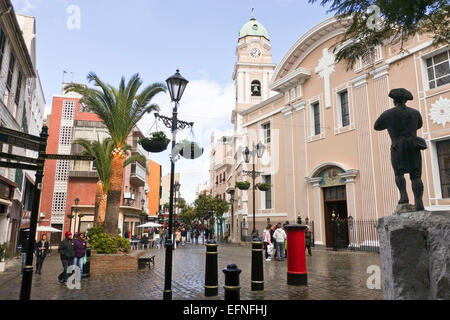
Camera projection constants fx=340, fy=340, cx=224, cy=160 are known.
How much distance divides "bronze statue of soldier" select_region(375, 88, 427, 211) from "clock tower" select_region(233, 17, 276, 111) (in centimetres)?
3453

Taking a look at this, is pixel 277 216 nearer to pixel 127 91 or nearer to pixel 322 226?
pixel 322 226

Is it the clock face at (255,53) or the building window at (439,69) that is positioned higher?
the clock face at (255,53)

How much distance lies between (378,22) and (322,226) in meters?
15.9

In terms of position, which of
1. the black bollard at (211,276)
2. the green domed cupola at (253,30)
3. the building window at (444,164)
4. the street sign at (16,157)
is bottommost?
the black bollard at (211,276)

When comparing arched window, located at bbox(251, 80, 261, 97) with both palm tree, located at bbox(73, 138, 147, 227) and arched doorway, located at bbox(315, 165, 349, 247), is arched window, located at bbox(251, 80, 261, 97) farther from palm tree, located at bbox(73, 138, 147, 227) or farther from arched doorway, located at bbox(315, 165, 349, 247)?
arched doorway, located at bbox(315, 165, 349, 247)

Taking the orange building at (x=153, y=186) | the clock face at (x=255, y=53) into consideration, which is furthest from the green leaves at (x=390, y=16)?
the orange building at (x=153, y=186)

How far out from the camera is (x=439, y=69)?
17.1 meters

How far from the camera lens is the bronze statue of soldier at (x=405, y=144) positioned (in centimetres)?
593

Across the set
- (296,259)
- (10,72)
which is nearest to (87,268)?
(296,259)

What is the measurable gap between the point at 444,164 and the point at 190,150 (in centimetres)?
1393

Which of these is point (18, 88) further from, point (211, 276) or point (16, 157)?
point (211, 276)

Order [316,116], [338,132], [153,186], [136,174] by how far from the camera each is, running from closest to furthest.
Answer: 1. [338,132]
2. [316,116]
3. [136,174]
4. [153,186]

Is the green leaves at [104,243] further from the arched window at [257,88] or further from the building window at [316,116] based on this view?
the arched window at [257,88]

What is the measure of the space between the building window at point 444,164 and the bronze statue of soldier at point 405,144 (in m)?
12.6
